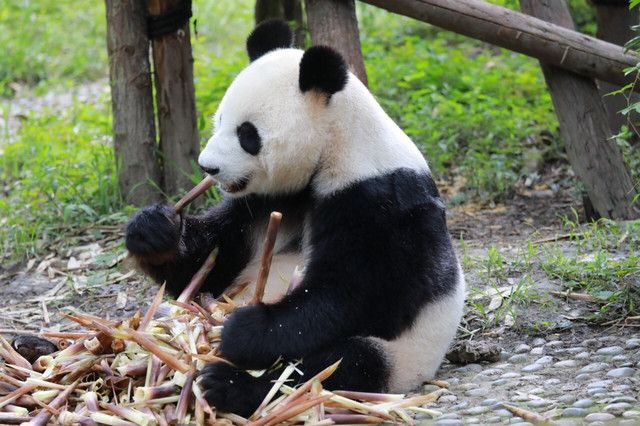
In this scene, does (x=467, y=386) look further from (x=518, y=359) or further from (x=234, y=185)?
(x=234, y=185)

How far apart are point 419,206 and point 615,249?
1.96m

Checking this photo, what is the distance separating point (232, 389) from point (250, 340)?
0.67 ft

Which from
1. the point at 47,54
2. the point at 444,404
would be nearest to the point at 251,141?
the point at 444,404

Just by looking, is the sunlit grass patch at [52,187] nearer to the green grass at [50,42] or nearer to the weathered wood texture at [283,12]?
the weathered wood texture at [283,12]

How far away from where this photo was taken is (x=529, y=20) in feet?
19.4

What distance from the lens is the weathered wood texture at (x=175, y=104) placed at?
6.21m

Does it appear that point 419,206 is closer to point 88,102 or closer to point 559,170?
point 559,170

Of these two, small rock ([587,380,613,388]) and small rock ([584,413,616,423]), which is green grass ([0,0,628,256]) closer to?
small rock ([587,380,613,388])

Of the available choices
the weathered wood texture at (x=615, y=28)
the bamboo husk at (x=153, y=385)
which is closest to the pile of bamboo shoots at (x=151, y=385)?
the bamboo husk at (x=153, y=385)

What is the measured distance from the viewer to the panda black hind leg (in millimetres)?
3572

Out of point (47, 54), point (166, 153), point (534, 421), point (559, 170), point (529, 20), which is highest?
point (47, 54)

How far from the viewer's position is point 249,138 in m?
3.88

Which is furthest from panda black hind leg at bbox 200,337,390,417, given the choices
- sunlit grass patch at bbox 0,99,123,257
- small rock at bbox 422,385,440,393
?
sunlit grass patch at bbox 0,99,123,257

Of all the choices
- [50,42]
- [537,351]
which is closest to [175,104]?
[537,351]
